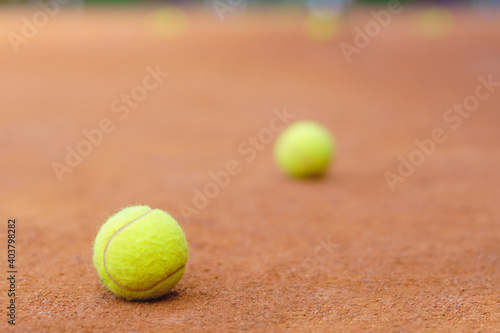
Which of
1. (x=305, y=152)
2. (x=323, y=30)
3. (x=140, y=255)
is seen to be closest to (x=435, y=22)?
(x=323, y=30)

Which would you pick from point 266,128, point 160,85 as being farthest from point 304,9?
point 266,128

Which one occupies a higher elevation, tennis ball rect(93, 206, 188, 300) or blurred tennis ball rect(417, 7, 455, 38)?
blurred tennis ball rect(417, 7, 455, 38)

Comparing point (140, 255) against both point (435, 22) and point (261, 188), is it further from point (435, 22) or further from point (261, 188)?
point (435, 22)

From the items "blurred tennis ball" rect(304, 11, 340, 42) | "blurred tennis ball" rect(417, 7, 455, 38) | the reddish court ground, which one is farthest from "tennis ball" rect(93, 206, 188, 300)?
"blurred tennis ball" rect(417, 7, 455, 38)

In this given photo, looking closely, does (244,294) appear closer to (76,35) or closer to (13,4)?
(76,35)

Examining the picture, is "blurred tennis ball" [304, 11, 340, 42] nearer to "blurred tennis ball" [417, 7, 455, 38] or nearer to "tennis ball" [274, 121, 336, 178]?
"blurred tennis ball" [417, 7, 455, 38]

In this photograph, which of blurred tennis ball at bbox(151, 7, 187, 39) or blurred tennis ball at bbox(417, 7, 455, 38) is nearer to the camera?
blurred tennis ball at bbox(151, 7, 187, 39)
